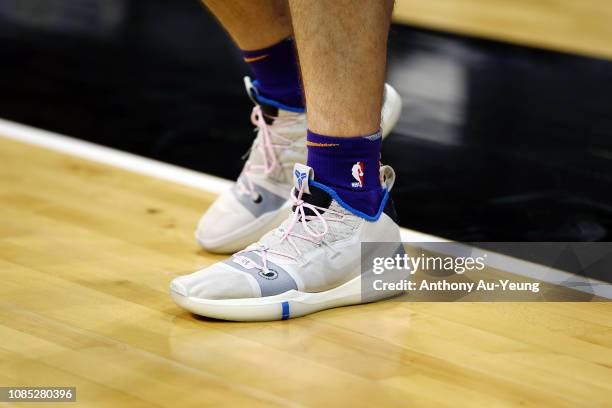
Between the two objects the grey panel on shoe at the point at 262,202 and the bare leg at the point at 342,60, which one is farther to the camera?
the grey panel on shoe at the point at 262,202

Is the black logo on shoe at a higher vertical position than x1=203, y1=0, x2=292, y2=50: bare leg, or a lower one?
lower

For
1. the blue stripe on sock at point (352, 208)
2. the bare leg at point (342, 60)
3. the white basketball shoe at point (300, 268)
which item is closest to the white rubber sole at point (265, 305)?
the white basketball shoe at point (300, 268)

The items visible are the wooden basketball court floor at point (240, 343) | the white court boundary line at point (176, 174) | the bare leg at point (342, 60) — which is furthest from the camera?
the white court boundary line at point (176, 174)

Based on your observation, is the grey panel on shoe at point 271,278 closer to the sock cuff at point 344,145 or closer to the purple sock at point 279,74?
the sock cuff at point 344,145

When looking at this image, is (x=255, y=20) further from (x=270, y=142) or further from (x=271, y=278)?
(x=271, y=278)

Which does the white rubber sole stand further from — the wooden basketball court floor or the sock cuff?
the sock cuff

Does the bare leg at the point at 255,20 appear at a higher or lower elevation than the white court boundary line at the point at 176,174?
higher

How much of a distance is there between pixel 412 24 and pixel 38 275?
2.08 metres

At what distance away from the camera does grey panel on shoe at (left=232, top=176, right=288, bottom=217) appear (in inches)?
58.9

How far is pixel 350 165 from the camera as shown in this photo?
1.28 m

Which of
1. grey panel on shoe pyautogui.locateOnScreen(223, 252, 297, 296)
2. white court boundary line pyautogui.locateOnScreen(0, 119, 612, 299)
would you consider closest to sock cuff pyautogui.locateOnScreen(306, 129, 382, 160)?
grey panel on shoe pyautogui.locateOnScreen(223, 252, 297, 296)

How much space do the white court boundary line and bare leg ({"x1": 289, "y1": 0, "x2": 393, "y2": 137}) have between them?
14.0 inches

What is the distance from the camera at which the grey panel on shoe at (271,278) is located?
4.15 ft

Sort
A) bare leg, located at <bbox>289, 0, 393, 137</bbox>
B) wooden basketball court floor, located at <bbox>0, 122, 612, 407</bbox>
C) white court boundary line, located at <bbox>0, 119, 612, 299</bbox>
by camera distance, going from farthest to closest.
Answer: white court boundary line, located at <bbox>0, 119, 612, 299</bbox> < bare leg, located at <bbox>289, 0, 393, 137</bbox> < wooden basketball court floor, located at <bbox>0, 122, 612, 407</bbox>
